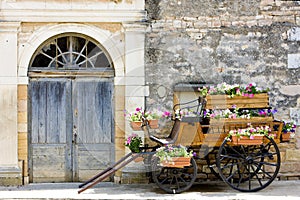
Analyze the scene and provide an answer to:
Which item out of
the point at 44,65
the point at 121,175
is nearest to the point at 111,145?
the point at 121,175

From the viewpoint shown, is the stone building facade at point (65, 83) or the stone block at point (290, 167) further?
the stone block at point (290, 167)

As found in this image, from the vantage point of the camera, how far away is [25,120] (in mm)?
7996

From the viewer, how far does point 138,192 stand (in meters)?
7.38

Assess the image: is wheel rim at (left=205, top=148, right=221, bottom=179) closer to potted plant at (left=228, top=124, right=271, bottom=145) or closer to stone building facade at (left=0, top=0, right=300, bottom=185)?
potted plant at (left=228, top=124, right=271, bottom=145)

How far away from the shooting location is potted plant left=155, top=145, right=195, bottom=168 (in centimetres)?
697

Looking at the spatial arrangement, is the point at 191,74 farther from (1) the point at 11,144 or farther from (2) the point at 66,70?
(1) the point at 11,144

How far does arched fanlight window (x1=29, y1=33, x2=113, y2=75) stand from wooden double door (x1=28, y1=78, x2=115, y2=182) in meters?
0.22

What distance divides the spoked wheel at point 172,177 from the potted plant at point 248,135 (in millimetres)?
669

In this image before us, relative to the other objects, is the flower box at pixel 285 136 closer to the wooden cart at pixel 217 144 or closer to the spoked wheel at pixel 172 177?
the wooden cart at pixel 217 144

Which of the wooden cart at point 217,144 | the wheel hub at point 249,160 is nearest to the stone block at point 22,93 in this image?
the wooden cart at point 217,144

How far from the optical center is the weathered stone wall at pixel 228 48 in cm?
816

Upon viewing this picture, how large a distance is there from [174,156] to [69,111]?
2104 mm

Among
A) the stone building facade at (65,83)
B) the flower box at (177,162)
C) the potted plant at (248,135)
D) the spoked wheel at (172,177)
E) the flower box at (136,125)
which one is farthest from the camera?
the stone building facade at (65,83)

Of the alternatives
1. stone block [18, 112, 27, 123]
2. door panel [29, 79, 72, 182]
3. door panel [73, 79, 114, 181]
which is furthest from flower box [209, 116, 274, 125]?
stone block [18, 112, 27, 123]
